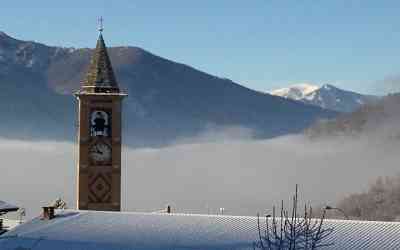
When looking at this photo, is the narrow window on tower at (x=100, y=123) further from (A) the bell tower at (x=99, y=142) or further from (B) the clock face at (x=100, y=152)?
(B) the clock face at (x=100, y=152)

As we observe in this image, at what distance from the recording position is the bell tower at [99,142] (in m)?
54.7

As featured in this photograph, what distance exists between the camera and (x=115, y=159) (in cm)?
5516

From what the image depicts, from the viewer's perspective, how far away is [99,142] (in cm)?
5556

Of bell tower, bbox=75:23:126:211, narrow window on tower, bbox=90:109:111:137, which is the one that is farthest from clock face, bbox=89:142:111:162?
narrow window on tower, bbox=90:109:111:137

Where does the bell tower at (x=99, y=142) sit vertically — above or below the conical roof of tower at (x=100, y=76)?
below

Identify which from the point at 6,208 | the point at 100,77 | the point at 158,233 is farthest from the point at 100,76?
the point at 158,233

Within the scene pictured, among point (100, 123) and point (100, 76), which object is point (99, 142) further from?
point (100, 76)

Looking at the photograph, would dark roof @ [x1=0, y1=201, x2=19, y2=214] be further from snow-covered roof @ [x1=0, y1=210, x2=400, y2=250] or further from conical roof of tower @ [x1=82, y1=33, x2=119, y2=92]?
conical roof of tower @ [x1=82, y1=33, x2=119, y2=92]

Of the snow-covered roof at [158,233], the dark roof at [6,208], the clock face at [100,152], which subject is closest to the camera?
the snow-covered roof at [158,233]

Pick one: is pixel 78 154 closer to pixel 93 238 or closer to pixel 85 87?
pixel 85 87

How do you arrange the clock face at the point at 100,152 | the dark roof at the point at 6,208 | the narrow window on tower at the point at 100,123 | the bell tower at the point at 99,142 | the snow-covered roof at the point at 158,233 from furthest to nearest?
the narrow window on tower at the point at 100,123 < the clock face at the point at 100,152 < the bell tower at the point at 99,142 < the dark roof at the point at 6,208 < the snow-covered roof at the point at 158,233

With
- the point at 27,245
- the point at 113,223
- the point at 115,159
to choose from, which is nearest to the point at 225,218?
the point at 113,223

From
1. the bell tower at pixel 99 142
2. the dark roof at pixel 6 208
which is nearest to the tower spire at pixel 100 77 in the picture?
the bell tower at pixel 99 142

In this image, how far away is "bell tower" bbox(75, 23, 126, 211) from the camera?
5469 cm
